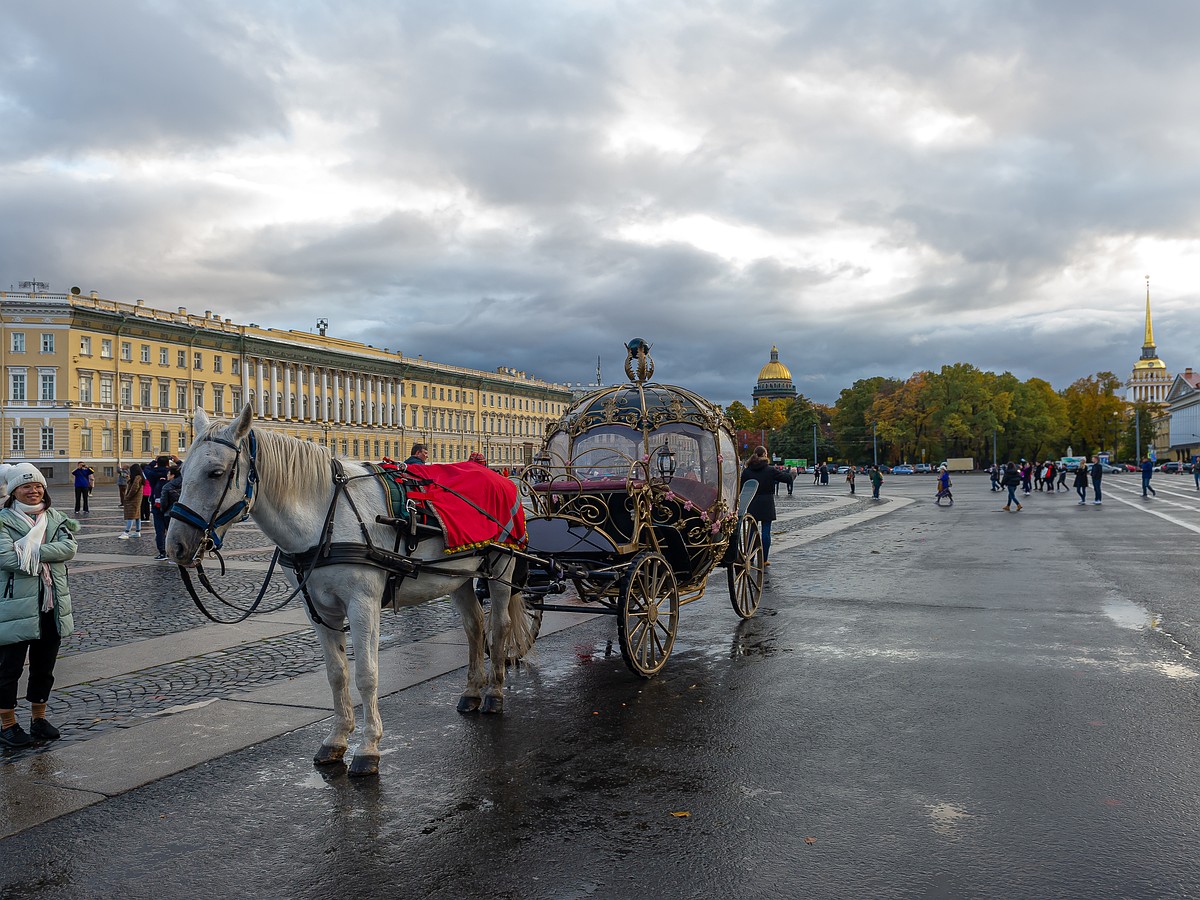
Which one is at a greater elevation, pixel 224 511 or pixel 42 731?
pixel 224 511

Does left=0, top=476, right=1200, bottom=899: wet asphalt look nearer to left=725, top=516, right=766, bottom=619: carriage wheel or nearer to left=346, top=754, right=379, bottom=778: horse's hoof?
left=346, top=754, right=379, bottom=778: horse's hoof

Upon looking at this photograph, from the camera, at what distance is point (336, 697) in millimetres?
5730

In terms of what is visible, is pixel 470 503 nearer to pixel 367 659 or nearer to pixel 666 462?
pixel 367 659

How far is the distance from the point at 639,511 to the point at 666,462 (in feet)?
5.00

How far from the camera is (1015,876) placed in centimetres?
407

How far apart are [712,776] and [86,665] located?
19.3 ft

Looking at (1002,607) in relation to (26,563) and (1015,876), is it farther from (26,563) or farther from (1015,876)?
(26,563)

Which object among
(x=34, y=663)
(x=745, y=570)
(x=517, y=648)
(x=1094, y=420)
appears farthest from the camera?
(x=1094, y=420)

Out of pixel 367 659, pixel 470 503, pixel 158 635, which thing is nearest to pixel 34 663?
pixel 367 659

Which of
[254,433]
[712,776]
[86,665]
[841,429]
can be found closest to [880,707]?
[712,776]

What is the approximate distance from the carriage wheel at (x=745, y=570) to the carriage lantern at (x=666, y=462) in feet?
3.81

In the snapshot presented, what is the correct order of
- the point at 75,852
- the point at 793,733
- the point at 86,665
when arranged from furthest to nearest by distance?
Result: the point at 86,665 < the point at 793,733 < the point at 75,852

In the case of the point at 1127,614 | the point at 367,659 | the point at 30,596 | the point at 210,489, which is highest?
the point at 210,489

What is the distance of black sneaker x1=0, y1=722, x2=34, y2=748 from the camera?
5.88 metres
